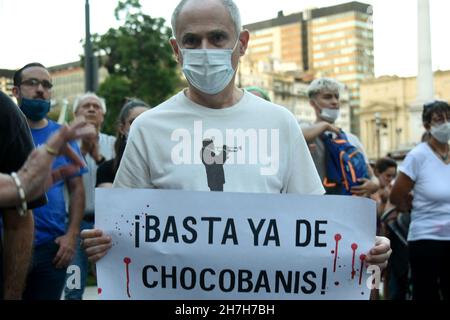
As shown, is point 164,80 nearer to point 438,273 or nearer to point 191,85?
point 438,273

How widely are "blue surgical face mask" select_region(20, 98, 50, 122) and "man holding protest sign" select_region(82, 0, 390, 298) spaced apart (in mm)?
1562

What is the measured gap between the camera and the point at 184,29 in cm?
301

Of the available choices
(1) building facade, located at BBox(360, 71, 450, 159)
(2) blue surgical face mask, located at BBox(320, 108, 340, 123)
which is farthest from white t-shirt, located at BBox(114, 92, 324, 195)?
(1) building facade, located at BBox(360, 71, 450, 159)

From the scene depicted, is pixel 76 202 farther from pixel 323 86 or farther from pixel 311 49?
pixel 311 49

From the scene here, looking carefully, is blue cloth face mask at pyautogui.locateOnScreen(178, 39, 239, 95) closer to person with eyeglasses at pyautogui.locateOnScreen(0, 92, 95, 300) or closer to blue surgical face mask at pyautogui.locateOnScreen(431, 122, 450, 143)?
person with eyeglasses at pyautogui.locateOnScreen(0, 92, 95, 300)

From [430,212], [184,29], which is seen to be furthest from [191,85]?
[430,212]

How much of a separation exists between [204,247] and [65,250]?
2.17 meters

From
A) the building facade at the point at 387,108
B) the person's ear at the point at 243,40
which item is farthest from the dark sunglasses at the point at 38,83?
the building facade at the point at 387,108

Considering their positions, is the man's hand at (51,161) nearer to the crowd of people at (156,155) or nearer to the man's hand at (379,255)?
the crowd of people at (156,155)

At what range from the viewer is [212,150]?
2920mm

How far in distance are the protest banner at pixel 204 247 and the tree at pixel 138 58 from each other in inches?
1275

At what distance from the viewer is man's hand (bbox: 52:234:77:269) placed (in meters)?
4.84

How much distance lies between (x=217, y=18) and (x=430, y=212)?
3.66 m

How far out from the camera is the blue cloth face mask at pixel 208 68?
300 centimetres
